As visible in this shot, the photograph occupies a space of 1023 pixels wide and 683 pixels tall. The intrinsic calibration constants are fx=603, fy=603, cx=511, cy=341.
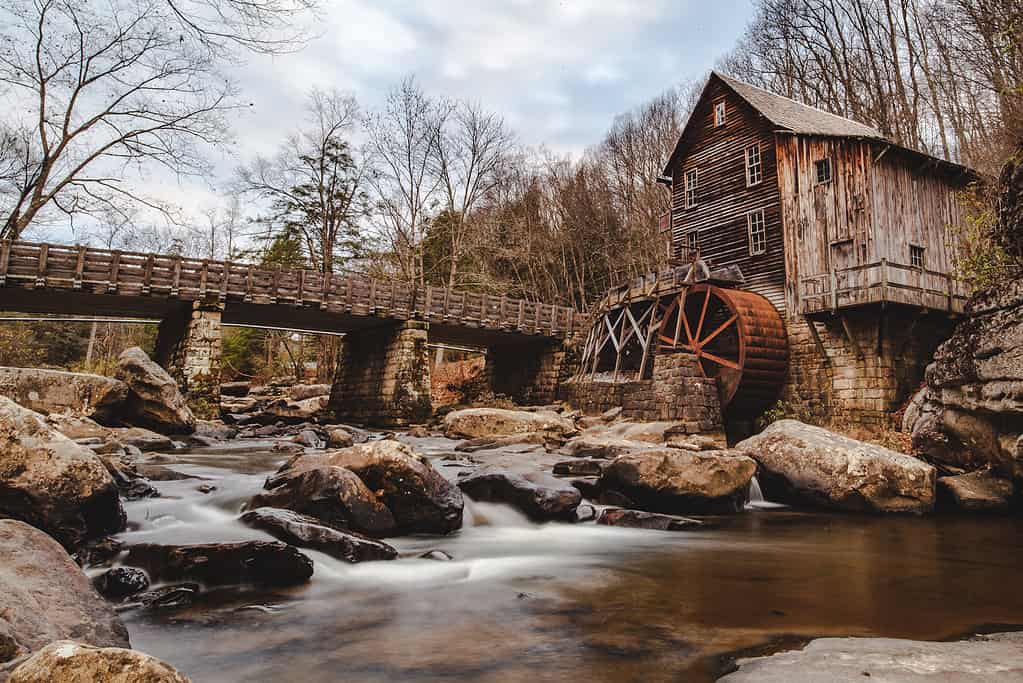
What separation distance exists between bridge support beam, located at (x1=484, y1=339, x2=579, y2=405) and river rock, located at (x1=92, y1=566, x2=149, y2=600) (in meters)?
20.7

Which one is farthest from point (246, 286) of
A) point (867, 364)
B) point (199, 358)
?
point (867, 364)

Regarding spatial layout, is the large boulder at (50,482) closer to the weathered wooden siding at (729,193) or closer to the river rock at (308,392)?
the weathered wooden siding at (729,193)

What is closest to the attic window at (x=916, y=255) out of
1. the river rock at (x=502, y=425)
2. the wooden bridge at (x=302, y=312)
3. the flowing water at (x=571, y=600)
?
the river rock at (x=502, y=425)

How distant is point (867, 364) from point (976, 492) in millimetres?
8276

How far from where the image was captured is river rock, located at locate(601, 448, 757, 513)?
22.8 feet

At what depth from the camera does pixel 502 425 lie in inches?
566

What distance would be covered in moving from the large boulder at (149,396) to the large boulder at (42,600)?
10304 millimetres

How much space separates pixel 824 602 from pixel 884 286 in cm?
1217

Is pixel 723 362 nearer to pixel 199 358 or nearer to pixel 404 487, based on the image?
pixel 404 487

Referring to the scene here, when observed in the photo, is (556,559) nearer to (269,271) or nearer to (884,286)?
(884,286)

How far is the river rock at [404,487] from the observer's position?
5.56 meters

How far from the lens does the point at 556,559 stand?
→ 525cm

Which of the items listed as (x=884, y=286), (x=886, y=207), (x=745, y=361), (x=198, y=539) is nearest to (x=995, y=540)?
(x=198, y=539)

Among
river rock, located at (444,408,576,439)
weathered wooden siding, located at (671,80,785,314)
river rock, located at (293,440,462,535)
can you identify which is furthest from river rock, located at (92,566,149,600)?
weathered wooden siding, located at (671,80,785,314)
